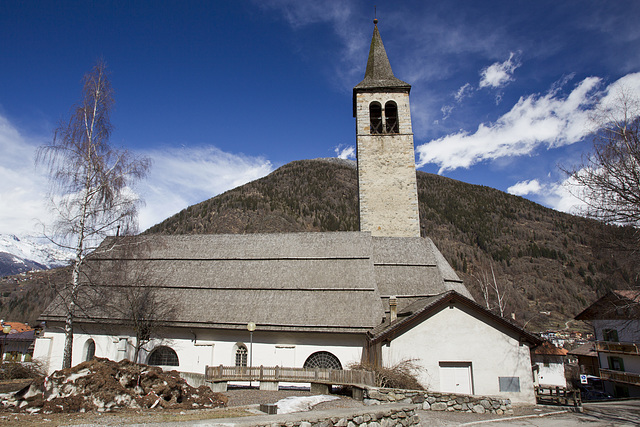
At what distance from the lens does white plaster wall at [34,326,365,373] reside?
18750 mm

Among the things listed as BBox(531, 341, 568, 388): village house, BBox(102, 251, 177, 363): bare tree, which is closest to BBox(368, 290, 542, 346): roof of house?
BBox(102, 251, 177, 363): bare tree

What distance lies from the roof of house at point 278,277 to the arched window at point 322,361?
1329 mm

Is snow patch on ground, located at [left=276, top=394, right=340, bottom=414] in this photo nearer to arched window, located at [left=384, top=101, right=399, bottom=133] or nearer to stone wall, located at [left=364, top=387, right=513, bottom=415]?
stone wall, located at [left=364, top=387, right=513, bottom=415]

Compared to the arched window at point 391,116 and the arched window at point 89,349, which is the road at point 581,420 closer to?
the arched window at point 89,349

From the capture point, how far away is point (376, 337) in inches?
612

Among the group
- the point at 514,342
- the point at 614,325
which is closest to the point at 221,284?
the point at 514,342

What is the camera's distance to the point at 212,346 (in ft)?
64.2

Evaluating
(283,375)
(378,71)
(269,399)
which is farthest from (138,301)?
(378,71)

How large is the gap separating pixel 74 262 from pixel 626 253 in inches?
807

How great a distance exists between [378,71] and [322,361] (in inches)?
886

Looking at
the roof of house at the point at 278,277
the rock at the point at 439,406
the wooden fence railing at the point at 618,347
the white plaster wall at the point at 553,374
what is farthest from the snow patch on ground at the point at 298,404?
the white plaster wall at the point at 553,374

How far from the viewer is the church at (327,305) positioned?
15508 mm

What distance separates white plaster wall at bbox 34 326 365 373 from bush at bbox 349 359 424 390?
368cm

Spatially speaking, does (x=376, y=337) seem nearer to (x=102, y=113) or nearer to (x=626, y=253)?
(x=626, y=253)
